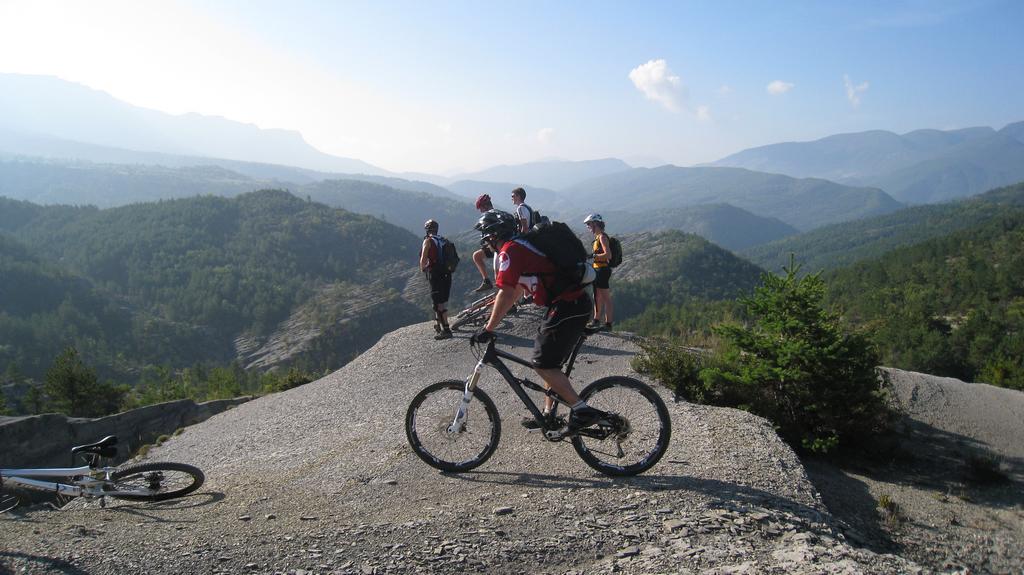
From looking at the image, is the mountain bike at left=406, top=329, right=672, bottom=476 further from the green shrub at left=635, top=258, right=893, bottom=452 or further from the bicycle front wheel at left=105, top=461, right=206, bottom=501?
the green shrub at left=635, top=258, right=893, bottom=452

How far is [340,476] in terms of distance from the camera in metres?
6.04

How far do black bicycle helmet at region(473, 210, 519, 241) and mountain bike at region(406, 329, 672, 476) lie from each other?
1031 mm

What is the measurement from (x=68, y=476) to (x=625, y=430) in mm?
5229

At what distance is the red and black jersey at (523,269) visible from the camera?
4.71 metres

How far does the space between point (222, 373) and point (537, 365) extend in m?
31.0

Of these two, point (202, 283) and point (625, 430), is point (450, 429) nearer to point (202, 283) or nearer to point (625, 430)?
point (625, 430)

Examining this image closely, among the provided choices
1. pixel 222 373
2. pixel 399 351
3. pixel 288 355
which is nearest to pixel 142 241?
pixel 288 355

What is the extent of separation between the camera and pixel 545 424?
16.9ft

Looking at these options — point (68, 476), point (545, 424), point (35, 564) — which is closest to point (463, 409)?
point (545, 424)

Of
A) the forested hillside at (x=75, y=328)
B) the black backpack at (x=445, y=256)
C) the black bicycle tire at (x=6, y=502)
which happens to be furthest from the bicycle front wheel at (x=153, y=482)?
the forested hillside at (x=75, y=328)

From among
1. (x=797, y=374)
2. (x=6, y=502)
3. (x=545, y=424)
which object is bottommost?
(x=6, y=502)

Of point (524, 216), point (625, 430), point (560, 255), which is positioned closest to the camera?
point (560, 255)

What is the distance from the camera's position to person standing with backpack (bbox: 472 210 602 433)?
475 centimetres

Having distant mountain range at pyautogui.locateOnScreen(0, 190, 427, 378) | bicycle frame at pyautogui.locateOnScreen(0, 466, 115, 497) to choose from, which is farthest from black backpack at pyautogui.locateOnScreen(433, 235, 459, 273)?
distant mountain range at pyautogui.locateOnScreen(0, 190, 427, 378)
